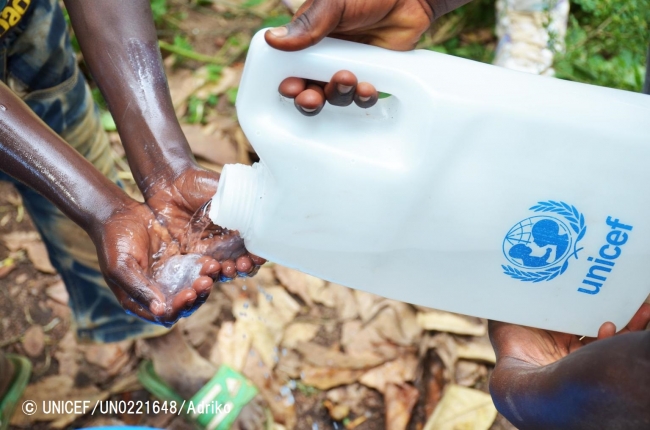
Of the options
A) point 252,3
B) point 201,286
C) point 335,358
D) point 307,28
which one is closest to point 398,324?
point 335,358

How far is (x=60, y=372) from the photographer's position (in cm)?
188

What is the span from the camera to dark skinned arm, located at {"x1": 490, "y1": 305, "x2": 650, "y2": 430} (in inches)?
28.8

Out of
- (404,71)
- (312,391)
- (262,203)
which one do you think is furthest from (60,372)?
(404,71)

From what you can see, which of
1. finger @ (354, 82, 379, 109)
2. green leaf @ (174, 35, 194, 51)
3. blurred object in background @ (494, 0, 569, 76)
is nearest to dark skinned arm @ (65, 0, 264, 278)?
finger @ (354, 82, 379, 109)

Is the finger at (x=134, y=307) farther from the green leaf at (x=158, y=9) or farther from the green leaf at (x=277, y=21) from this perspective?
the green leaf at (x=158, y=9)

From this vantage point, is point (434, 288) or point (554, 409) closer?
point (554, 409)

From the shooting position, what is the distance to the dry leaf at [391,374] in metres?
1.79

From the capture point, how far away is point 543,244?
39.4 inches

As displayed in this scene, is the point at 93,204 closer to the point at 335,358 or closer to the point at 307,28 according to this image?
the point at 307,28

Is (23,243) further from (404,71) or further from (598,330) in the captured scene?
(598,330)

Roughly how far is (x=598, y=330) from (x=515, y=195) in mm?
324

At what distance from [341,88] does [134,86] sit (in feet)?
1.81

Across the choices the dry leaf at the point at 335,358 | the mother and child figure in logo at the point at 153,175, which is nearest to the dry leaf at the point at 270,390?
the dry leaf at the point at 335,358

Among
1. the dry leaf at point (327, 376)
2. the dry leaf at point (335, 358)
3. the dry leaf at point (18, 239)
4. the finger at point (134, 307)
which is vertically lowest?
the dry leaf at point (327, 376)
